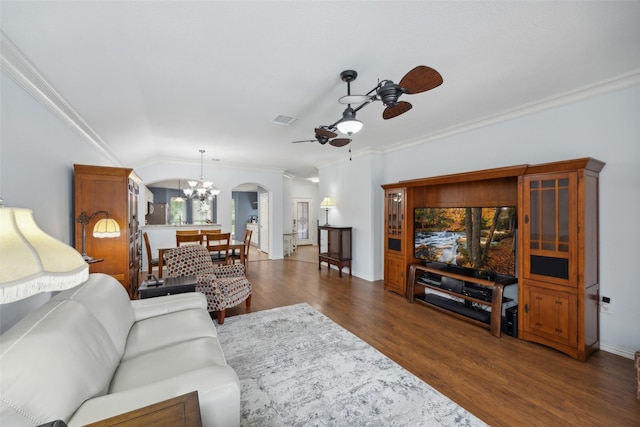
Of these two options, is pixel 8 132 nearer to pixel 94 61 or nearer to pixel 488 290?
pixel 94 61

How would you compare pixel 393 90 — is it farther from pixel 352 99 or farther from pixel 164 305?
pixel 164 305

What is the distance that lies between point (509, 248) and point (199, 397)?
363 centimetres

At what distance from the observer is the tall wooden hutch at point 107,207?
3.28 meters

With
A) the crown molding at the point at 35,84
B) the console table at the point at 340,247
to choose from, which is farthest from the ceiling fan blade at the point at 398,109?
the console table at the point at 340,247

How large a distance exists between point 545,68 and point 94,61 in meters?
3.88

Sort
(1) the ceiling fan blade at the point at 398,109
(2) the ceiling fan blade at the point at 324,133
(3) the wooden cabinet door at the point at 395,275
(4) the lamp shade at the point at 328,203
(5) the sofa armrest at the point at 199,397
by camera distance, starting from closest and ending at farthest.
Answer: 1. (5) the sofa armrest at the point at 199,397
2. (1) the ceiling fan blade at the point at 398,109
3. (2) the ceiling fan blade at the point at 324,133
4. (3) the wooden cabinet door at the point at 395,275
5. (4) the lamp shade at the point at 328,203

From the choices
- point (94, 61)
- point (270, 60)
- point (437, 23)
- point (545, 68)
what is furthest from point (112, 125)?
point (545, 68)

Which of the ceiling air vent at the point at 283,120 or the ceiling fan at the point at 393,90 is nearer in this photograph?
the ceiling fan at the point at 393,90

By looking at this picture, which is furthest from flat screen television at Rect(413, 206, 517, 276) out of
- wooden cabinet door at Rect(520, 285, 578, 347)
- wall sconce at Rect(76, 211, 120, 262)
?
wall sconce at Rect(76, 211, 120, 262)

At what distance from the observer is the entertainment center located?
2699 millimetres

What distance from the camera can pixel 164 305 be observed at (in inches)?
102

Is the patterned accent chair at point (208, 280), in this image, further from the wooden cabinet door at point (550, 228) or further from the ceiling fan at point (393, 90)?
the wooden cabinet door at point (550, 228)

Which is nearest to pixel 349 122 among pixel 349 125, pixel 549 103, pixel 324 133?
pixel 349 125

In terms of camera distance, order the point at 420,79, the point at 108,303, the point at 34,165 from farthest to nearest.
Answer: the point at 34,165 → the point at 108,303 → the point at 420,79
